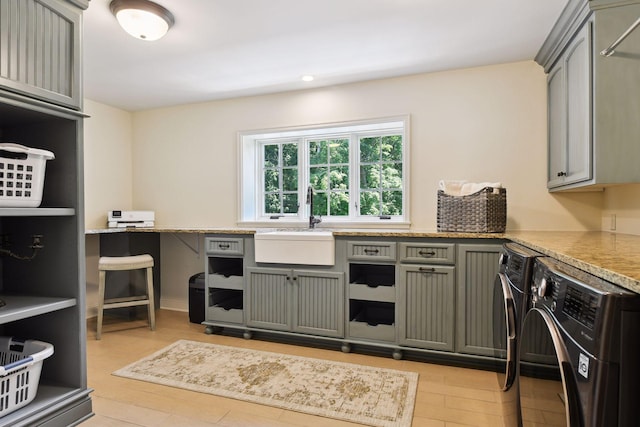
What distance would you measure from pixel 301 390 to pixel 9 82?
2.03m

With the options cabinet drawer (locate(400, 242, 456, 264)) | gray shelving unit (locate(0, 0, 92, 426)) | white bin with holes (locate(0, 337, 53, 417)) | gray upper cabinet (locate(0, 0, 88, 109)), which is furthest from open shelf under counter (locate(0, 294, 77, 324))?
cabinet drawer (locate(400, 242, 456, 264))

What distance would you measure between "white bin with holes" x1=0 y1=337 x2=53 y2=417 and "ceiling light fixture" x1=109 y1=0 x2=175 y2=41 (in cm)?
174

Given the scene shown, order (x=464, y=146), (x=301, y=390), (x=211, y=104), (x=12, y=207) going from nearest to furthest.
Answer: (x=12, y=207) → (x=301, y=390) → (x=464, y=146) → (x=211, y=104)

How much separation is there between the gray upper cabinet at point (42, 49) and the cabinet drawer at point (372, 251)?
1933mm

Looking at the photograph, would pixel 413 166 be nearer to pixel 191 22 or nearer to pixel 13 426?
pixel 191 22

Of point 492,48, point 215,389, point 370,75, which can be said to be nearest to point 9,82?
point 215,389

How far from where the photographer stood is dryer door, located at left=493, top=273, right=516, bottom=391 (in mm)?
1503

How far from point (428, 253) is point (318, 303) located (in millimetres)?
936

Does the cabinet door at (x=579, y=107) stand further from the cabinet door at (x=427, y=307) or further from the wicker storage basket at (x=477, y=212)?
the cabinet door at (x=427, y=307)

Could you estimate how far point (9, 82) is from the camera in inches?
49.3

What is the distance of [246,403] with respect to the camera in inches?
81.8

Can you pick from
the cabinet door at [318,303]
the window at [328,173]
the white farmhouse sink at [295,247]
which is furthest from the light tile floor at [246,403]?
the window at [328,173]

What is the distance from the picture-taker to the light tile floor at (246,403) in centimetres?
190

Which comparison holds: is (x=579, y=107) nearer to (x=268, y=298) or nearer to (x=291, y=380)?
(x=291, y=380)
